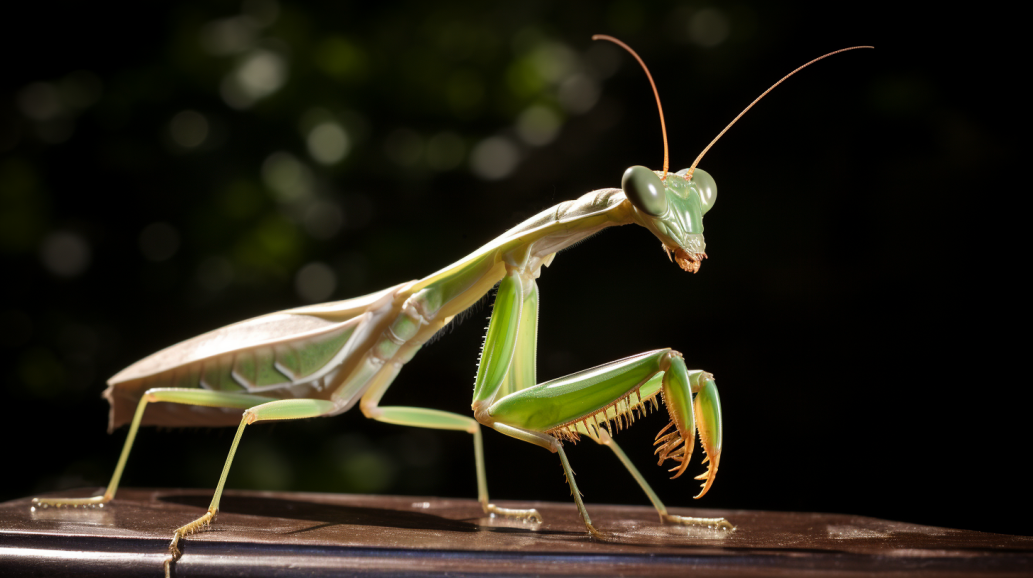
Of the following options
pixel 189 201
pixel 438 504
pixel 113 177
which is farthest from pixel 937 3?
pixel 113 177

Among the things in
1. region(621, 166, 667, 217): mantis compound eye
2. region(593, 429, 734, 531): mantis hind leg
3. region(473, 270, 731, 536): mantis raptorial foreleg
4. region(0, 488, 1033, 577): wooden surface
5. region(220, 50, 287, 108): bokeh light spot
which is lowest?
region(593, 429, 734, 531): mantis hind leg

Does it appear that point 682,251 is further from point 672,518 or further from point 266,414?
point 266,414

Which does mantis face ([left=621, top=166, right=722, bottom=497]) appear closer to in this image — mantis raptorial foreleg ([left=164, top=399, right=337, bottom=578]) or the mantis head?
the mantis head

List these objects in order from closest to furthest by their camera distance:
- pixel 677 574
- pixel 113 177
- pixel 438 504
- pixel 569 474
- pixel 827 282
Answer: pixel 677 574
pixel 569 474
pixel 438 504
pixel 827 282
pixel 113 177

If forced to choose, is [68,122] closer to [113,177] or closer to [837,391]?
[113,177]

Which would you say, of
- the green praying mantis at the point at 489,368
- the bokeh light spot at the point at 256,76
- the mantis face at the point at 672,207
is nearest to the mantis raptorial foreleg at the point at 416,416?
the green praying mantis at the point at 489,368

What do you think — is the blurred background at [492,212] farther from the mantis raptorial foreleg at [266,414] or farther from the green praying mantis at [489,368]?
the mantis raptorial foreleg at [266,414]

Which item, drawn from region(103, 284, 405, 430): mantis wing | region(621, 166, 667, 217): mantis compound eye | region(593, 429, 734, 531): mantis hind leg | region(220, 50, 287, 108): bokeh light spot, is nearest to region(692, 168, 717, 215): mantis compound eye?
region(621, 166, 667, 217): mantis compound eye

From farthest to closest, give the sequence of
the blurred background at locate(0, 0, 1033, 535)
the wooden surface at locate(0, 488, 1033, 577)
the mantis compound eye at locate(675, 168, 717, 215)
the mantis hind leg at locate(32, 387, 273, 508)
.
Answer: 1. the blurred background at locate(0, 0, 1033, 535)
2. the mantis hind leg at locate(32, 387, 273, 508)
3. the mantis compound eye at locate(675, 168, 717, 215)
4. the wooden surface at locate(0, 488, 1033, 577)
